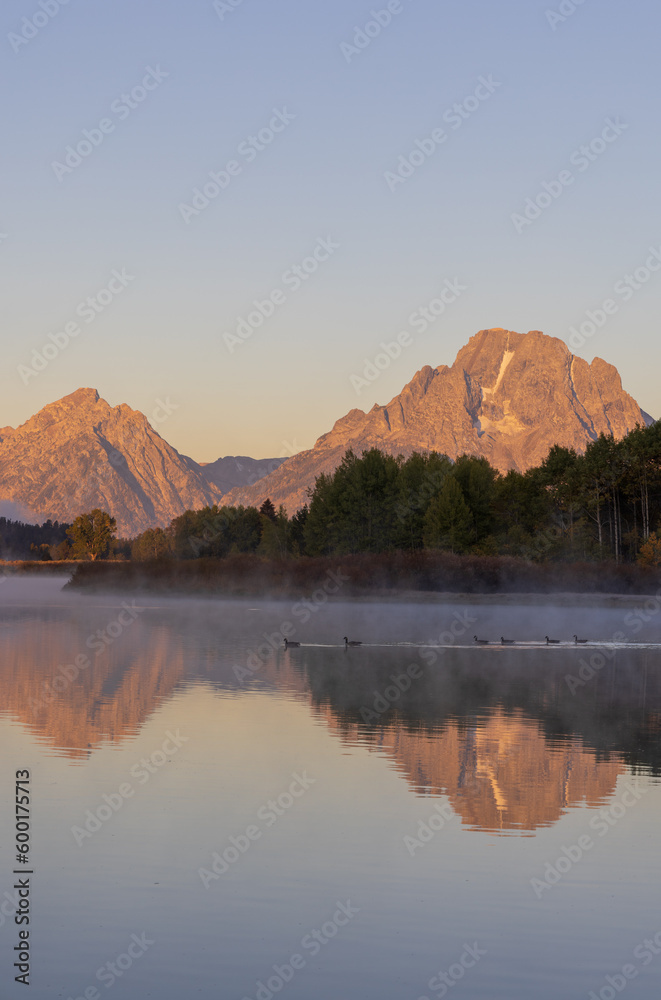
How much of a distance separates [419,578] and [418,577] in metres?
0.12

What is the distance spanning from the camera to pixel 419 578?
88438mm

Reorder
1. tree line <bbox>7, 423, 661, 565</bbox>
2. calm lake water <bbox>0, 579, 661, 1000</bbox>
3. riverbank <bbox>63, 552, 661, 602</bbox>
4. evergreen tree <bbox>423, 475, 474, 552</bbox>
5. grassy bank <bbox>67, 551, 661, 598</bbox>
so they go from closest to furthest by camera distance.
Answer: calm lake water <bbox>0, 579, 661, 1000</bbox> < riverbank <bbox>63, 552, 661, 602</bbox> < grassy bank <bbox>67, 551, 661, 598</bbox> < tree line <bbox>7, 423, 661, 565</bbox> < evergreen tree <bbox>423, 475, 474, 552</bbox>

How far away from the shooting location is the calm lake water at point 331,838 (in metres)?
11.2

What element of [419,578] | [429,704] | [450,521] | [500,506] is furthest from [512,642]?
[500,506]

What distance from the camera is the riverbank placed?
3410 inches

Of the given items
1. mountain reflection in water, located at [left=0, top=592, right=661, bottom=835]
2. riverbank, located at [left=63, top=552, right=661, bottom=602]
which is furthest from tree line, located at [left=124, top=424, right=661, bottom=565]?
mountain reflection in water, located at [left=0, top=592, right=661, bottom=835]

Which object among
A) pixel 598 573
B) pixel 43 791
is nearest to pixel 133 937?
pixel 43 791

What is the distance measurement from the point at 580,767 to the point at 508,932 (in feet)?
31.9

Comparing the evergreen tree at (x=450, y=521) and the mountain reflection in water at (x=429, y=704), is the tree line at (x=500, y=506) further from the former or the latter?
the mountain reflection in water at (x=429, y=704)

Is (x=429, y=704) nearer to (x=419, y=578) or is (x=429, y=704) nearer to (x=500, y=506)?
(x=419, y=578)

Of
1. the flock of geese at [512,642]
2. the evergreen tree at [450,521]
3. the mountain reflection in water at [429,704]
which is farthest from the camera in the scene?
the evergreen tree at [450,521]

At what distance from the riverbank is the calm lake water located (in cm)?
5187

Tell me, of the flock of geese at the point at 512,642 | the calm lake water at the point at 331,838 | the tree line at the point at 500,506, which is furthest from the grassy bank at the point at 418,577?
the calm lake water at the point at 331,838

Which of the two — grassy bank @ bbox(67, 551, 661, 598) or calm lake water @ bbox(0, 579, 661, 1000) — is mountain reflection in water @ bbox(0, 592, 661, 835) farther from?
grassy bank @ bbox(67, 551, 661, 598)
